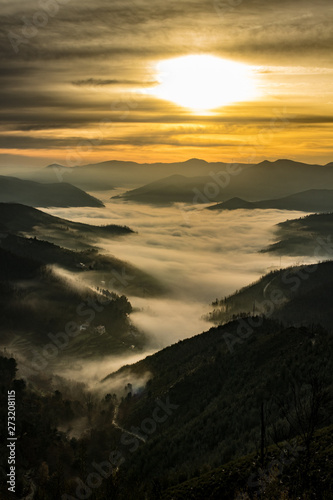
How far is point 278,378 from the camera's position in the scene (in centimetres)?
9600

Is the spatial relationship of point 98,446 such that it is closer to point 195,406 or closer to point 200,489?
→ point 195,406

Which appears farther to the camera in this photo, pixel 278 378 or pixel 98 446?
pixel 98 446

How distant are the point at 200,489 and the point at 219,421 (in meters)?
42.5

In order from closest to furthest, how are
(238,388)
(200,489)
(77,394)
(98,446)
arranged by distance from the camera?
(200,489) → (238,388) → (98,446) → (77,394)

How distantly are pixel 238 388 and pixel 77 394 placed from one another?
333 feet

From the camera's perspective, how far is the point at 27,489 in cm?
7756

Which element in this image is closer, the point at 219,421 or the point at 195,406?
the point at 219,421

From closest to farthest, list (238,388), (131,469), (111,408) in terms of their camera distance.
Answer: (131,469) < (238,388) < (111,408)

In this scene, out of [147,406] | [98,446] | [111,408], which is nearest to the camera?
[98,446]

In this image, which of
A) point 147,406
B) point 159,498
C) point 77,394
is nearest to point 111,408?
point 147,406

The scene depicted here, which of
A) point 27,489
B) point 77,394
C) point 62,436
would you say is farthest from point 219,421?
point 77,394

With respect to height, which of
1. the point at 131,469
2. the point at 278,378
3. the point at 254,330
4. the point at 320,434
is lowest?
the point at 131,469

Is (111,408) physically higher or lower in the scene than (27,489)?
higher

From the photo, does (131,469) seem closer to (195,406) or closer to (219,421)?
(219,421)
